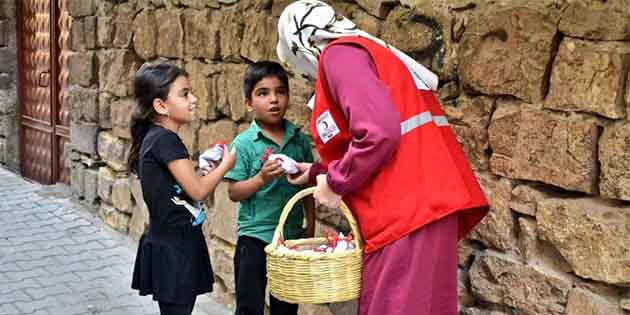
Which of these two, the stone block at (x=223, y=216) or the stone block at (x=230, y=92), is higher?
the stone block at (x=230, y=92)

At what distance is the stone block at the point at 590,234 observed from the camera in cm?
266

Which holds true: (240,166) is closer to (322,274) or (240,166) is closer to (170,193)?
(170,193)

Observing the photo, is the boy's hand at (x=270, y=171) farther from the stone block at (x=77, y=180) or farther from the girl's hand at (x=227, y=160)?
the stone block at (x=77, y=180)

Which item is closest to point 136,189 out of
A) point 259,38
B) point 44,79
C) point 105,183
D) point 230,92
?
point 105,183

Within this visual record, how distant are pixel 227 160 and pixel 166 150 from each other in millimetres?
249

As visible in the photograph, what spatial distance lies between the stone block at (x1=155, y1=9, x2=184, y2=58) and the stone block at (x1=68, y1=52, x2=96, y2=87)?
1.41m

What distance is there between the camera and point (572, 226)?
282 cm

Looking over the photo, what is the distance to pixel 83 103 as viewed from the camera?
23.6ft

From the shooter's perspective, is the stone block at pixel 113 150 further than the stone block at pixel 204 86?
Yes

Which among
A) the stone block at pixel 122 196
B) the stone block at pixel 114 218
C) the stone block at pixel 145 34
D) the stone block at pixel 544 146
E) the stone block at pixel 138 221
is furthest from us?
the stone block at pixel 114 218

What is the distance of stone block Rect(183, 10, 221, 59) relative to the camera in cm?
508

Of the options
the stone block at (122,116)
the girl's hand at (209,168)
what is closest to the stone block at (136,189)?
the stone block at (122,116)

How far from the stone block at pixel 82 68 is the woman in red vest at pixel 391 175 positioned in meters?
4.64

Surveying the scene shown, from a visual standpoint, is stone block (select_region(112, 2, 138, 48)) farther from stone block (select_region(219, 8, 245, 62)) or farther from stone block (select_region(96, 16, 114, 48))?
stone block (select_region(219, 8, 245, 62))
